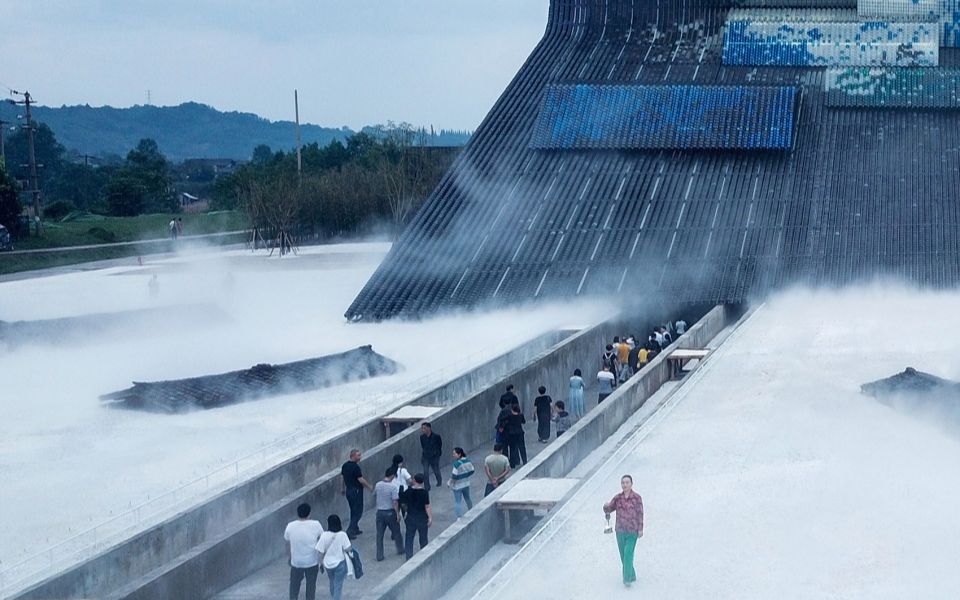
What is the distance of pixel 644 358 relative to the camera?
2370cm

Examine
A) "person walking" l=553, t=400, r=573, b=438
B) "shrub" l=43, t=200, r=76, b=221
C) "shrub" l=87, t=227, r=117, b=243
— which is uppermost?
"shrub" l=43, t=200, r=76, b=221

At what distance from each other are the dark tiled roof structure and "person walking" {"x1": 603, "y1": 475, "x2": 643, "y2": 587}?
19.0 m

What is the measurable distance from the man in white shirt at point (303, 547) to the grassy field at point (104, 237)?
1505 inches

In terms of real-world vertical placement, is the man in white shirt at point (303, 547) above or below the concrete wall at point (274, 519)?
above

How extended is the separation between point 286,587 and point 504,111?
25.9m

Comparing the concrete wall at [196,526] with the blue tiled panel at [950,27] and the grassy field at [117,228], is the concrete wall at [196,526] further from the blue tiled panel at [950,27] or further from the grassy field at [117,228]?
the grassy field at [117,228]

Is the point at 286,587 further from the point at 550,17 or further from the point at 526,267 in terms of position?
the point at 550,17

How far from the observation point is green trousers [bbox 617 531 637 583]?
11461 mm

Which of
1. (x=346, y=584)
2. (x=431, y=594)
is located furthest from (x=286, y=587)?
(x=431, y=594)

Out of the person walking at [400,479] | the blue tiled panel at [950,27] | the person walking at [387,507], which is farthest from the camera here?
the blue tiled panel at [950,27]

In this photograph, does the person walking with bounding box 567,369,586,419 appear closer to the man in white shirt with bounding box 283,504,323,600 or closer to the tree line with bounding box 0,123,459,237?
the man in white shirt with bounding box 283,504,323,600

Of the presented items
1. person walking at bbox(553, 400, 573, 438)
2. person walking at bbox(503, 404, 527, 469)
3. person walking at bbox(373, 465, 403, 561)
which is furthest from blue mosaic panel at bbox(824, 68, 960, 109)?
person walking at bbox(373, 465, 403, 561)

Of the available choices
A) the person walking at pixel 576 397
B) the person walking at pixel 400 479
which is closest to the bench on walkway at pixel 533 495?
the person walking at pixel 400 479

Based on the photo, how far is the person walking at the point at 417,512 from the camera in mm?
14023
